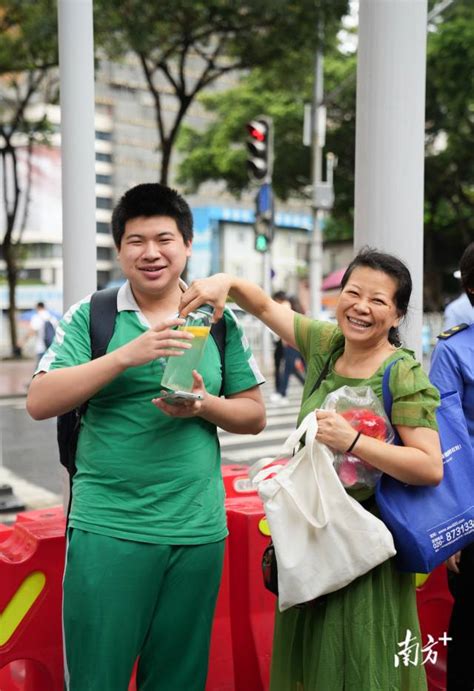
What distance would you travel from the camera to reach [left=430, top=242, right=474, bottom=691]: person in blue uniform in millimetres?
2422

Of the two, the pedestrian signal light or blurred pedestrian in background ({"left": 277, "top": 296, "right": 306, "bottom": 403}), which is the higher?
the pedestrian signal light

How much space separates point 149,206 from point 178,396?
0.49 meters

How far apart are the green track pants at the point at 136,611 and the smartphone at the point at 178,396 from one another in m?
0.37

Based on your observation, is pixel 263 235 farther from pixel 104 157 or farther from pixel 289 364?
pixel 104 157

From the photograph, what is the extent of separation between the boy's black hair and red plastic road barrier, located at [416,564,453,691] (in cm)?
176

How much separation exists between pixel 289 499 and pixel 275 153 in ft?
90.3

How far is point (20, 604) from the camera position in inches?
105

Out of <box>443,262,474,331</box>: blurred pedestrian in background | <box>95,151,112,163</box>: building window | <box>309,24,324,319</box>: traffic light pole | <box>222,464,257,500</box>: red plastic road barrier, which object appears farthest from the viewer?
<box>95,151,112,163</box>: building window

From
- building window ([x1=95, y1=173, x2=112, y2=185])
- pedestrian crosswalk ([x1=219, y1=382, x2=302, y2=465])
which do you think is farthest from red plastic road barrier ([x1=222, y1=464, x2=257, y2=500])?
building window ([x1=95, y1=173, x2=112, y2=185])

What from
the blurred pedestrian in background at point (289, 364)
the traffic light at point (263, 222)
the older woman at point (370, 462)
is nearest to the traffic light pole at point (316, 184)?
the traffic light at point (263, 222)

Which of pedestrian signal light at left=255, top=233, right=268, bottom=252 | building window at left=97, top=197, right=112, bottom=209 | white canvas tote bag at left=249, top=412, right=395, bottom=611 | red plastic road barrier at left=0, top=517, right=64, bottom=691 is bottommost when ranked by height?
red plastic road barrier at left=0, top=517, right=64, bottom=691

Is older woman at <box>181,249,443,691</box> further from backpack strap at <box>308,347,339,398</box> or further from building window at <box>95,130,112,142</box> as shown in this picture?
building window at <box>95,130,112,142</box>

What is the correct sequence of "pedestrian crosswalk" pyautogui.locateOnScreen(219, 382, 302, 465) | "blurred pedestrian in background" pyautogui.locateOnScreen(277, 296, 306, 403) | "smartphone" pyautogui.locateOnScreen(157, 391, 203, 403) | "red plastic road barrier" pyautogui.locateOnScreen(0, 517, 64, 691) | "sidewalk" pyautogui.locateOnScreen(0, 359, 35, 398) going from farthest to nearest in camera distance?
1. "sidewalk" pyautogui.locateOnScreen(0, 359, 35, 398)
2. "blurred pedestrian in background" pyautogui.locateOnScreen(277, 296, 306, 403)
3. "pedestrian crosswalk" pyautogui.locateOnScreen(219, 382, 302, 465)
4. "red plastic road barrier" pyautogui.locateOnScreen(0, 517, 64, 691)
5. "smartphone" pyautogui.locateOnScreen(157, 391, 203, 403)

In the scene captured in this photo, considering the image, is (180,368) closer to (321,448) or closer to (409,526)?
(321,448)
